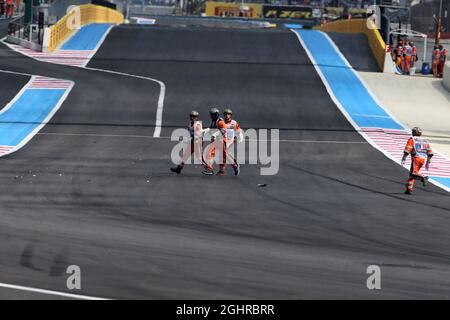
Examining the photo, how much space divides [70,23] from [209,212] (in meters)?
36.5

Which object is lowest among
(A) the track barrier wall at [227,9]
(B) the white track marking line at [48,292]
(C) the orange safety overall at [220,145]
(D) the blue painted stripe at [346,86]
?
(A) the track barrier wall at [227,9]

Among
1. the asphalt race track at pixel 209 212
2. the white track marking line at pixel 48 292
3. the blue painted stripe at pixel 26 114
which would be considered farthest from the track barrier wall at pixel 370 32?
the white track marking line at pixel 48 292

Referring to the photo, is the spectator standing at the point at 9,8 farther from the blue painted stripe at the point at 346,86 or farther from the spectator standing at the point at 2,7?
the blue painted stripe at the point at 346,86

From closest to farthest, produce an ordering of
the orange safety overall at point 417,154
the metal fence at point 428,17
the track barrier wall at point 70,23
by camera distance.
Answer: the orange safety overall at point 417,154 < the track barrier wall at point 70,23 < the metal fence at point 428,17

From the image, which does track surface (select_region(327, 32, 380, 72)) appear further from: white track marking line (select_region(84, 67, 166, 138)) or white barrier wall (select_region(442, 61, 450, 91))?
white track marking line (select_region(84, 67, 166, 138))

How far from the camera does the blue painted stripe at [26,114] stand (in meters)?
28.2

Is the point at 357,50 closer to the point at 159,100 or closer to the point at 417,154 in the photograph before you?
the point at 159,100

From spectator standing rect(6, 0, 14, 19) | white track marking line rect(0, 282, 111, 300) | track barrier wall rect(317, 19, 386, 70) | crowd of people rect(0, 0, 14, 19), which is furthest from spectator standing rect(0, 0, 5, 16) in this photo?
white track marking line rect(0, 282, 111, 300)

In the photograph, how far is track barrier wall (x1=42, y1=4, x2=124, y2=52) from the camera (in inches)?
1827

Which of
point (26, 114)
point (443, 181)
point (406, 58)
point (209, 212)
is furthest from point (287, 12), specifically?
point (209, 212)

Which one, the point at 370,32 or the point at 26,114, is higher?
the point at 370,32

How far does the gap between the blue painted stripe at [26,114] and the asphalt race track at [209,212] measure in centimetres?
64

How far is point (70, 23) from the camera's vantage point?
169 ft
